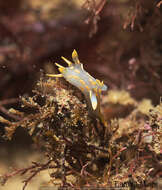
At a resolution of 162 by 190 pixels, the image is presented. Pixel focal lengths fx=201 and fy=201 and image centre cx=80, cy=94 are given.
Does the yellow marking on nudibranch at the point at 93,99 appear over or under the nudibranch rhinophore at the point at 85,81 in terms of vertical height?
under

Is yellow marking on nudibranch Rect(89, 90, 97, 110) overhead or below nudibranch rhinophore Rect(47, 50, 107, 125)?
below

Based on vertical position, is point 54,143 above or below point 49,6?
below

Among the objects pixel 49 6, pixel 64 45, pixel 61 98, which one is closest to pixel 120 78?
pixel 64 45

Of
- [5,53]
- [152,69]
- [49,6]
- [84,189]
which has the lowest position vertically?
[84,189]

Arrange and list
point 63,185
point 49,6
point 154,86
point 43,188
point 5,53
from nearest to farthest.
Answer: point 63,185, point 43,188, point 154,86, point 5,53, point 49,6

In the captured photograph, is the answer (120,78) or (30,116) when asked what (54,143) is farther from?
(120,78)

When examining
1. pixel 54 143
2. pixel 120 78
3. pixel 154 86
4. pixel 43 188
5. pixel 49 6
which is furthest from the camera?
pixel 49 6

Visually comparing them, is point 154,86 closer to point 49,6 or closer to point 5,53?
point 5,53

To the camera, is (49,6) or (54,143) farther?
(49,6)

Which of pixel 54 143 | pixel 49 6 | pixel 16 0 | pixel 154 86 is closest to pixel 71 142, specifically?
pixel 54 143
